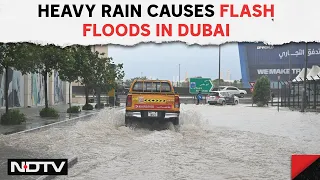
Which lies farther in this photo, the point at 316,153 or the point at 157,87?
the point at 157,87

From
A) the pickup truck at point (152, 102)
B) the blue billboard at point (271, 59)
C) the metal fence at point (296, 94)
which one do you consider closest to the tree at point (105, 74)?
the pickup truck at point (152, 102)

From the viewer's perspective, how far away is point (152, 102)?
3.72m

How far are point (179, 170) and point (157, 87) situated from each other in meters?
0.62

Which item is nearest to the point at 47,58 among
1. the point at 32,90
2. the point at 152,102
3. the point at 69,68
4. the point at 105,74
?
the point at 69,68

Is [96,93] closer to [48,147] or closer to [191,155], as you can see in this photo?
[48,147]

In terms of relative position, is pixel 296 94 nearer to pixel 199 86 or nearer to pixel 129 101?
pixel 199 86

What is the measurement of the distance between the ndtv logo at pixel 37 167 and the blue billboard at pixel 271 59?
129 centimetres

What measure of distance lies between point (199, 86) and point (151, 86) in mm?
347

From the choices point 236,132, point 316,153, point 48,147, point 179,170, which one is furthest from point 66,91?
point 316,153

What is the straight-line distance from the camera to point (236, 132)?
13.0ft

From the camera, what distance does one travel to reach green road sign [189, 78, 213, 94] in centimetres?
321

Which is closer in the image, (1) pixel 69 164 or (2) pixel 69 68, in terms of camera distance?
(1) pixel 69 164

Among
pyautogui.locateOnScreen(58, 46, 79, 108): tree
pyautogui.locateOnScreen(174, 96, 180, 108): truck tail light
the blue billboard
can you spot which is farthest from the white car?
pyautogui.locateOnScreen(58, 46, 79, 108): tree

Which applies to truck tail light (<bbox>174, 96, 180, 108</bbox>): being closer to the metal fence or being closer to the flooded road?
the flooded road
